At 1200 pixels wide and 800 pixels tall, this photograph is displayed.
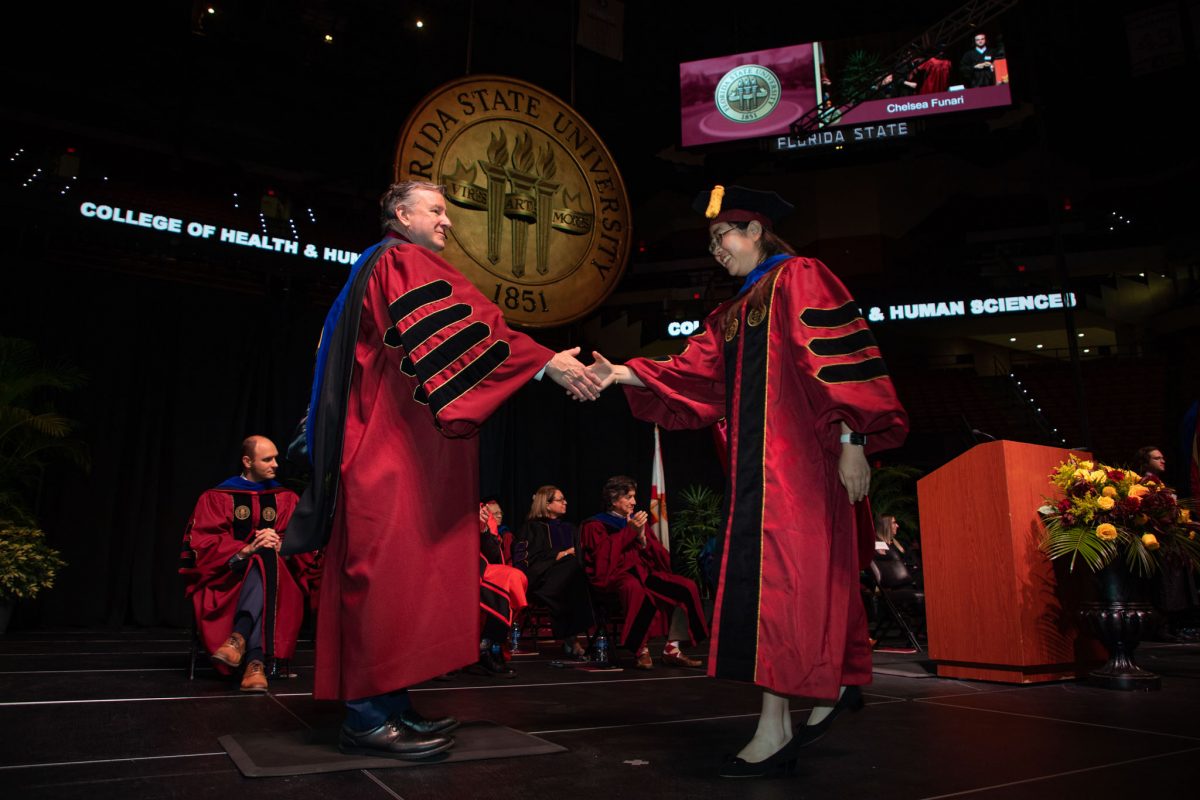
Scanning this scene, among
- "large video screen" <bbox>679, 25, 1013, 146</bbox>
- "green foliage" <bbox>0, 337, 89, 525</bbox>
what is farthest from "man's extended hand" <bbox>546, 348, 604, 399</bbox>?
"large video screen" <bbox>679, 25, 1013, 146</bbox>

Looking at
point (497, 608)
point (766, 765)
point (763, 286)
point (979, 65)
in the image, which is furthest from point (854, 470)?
point (979, 65)

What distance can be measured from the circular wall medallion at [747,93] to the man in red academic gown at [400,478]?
10.2 metres

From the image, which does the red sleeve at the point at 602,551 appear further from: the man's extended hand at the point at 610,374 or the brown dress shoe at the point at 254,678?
the man's extended hand at the point at 610,374

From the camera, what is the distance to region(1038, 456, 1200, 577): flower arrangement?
3.68 m

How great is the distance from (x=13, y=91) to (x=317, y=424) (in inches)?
456

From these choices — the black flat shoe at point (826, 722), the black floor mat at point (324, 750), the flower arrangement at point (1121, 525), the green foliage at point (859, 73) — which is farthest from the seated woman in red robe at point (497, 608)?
the green foliage at point (859, 73)

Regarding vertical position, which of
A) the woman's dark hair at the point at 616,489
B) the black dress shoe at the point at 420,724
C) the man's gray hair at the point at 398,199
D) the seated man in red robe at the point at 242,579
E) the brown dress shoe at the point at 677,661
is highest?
the man's gray hair at the point at 398,199

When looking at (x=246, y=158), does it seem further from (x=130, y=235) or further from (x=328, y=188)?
(x=130, y=235)

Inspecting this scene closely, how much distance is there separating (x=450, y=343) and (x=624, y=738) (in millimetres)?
1291

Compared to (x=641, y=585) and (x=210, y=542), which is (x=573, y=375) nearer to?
(x=210, y=542)

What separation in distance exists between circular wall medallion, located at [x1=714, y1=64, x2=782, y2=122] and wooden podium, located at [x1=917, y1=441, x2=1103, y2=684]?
845 centimetres

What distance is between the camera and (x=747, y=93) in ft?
37.5

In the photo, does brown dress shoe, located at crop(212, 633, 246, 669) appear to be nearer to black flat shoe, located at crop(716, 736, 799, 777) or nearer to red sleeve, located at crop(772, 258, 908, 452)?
black flat shoe, located at crop(716, 736, 799, 777)

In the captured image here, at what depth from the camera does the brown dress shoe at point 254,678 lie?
140 inches
